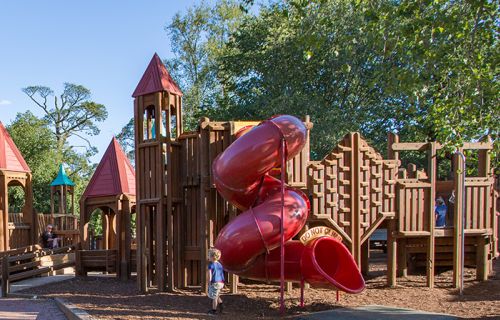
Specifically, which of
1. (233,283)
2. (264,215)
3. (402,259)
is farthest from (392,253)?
(264,215)

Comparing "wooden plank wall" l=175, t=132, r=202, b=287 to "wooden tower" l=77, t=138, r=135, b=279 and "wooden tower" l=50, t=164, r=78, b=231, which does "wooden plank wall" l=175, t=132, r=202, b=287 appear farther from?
"wooden tower" l=50, t=164, r=78, b=231

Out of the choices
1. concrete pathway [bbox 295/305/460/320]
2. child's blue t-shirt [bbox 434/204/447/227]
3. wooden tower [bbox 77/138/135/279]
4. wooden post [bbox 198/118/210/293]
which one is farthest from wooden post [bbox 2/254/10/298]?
child's blue t-shirt [bbox 434/204/447/227]

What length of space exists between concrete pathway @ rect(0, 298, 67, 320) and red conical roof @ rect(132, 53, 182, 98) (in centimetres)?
476

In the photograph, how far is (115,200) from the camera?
15.4 meters

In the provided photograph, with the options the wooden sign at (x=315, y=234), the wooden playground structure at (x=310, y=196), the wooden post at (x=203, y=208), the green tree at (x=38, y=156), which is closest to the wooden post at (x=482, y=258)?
the wooden playground structure at (x=310, y=196)

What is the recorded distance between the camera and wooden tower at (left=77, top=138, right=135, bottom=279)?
14.9 meters

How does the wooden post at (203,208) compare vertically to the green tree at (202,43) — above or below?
below

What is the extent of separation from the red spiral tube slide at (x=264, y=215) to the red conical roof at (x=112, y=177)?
7124mm

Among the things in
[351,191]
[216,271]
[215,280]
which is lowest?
[215,280]

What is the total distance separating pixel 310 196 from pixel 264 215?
8.48ft

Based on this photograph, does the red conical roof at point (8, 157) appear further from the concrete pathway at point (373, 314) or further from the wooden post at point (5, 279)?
the concrete pathway at point (373, 314)

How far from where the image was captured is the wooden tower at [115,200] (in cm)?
1488

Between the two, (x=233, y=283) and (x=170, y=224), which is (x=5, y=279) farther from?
(x=233, y=283)

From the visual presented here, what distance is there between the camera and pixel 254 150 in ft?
28.0
